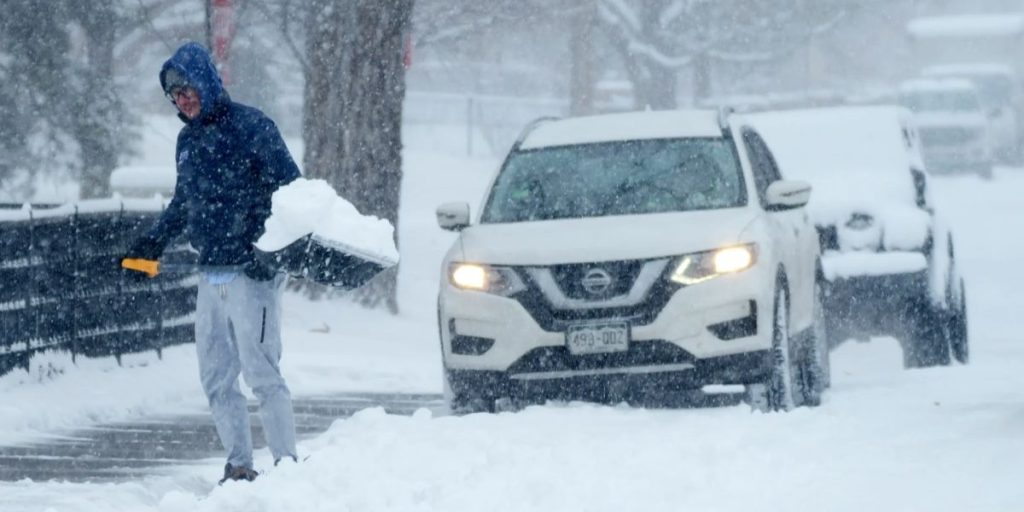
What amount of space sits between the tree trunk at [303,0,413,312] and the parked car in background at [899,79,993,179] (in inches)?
925

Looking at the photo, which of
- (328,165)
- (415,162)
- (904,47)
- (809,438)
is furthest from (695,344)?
(904,47)

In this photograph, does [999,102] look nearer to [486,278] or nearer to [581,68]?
[581,68]

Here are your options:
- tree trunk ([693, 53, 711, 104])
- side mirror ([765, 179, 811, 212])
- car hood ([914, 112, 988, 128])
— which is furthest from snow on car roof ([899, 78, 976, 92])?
side mirror ([765, 179, 811, 212])

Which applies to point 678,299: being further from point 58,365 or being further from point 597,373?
point 58,365

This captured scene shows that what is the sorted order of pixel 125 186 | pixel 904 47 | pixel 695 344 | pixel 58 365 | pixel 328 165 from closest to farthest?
pixel 695 344
pixel 58 365
pixel 328 165
pixel 125 186
pixel 904 47

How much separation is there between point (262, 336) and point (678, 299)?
239 cm

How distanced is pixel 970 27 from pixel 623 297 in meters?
41.6

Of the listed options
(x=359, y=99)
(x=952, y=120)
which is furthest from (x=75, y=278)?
(x=952, y=120)

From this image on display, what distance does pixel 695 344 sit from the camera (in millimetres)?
9250

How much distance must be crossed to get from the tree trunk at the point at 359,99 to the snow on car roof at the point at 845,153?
11.1 feet

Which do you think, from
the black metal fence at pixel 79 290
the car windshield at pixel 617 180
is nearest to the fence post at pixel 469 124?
the black metal fence at pixel 79 290

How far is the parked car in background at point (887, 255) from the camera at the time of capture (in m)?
12.6

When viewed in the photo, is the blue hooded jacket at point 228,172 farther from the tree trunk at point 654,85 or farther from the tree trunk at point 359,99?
the tree trunk at point 654,85

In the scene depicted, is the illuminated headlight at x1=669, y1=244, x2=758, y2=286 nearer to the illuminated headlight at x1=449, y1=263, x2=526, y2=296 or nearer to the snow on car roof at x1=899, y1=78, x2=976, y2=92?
the illuminated headlight at x1=449, y1=263, x2=526, y2=296
